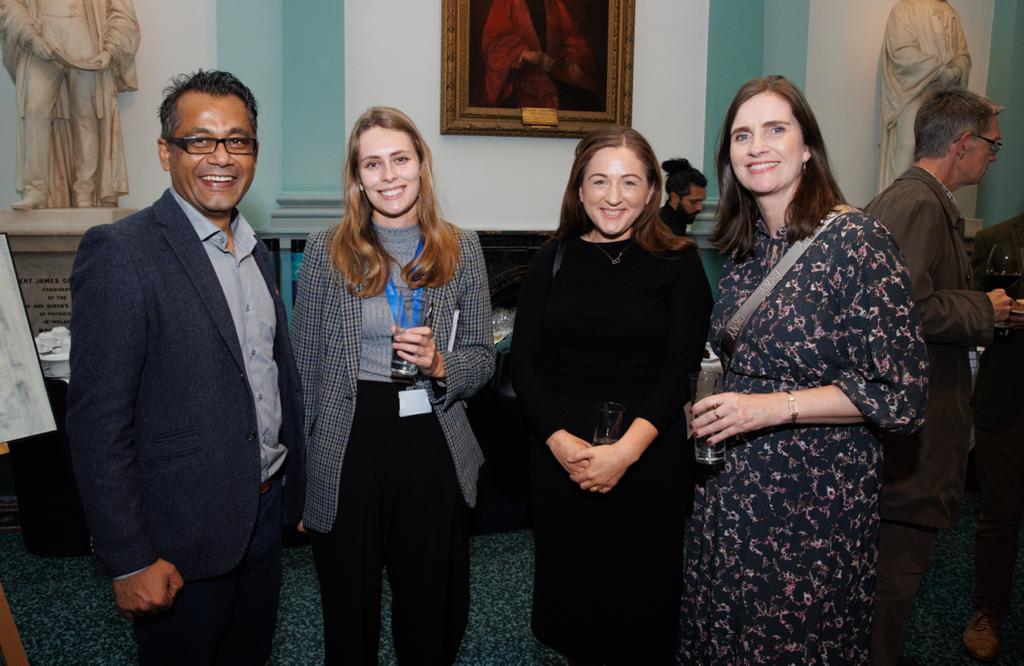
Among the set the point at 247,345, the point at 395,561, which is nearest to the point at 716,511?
the point at 395,561

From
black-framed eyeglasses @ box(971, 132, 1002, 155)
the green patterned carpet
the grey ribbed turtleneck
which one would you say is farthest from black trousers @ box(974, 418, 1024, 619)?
the grey ribbed turtleneck

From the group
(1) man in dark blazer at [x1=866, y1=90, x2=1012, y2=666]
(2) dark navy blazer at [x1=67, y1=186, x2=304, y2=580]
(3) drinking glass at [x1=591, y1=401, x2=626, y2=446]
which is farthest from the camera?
(1) man in dark blazer at [x1=866, y1=90, x2=1012, y2=666]

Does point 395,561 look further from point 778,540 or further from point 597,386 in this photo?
point 778,540

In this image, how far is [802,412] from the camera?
1.59m

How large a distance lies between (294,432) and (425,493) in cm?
39

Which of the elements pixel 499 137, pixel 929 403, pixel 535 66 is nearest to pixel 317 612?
pixel 929 403

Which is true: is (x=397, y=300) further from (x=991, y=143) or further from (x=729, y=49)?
(x=729, y=49)

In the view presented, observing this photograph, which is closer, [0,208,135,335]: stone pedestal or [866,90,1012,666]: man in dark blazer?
[866,90,1012,666]: man in dark blazer

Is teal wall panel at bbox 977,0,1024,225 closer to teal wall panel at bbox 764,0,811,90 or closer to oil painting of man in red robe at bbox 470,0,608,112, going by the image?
teal wall panel at bbox 764,0,811,90

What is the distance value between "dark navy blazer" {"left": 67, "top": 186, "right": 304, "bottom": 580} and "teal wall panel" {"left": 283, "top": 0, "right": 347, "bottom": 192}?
3.56 meters

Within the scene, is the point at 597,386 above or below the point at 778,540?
above

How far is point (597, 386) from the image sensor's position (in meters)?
2.10

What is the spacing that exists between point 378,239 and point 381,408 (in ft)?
1.52

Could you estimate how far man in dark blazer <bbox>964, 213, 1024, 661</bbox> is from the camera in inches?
113
